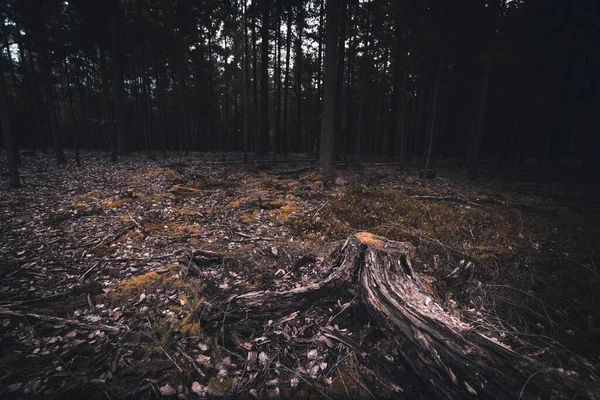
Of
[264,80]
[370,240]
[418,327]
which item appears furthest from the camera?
[264,80]

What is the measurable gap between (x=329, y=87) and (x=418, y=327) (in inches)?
450

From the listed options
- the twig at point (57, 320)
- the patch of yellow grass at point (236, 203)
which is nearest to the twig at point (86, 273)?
the twig at point (57, 320)

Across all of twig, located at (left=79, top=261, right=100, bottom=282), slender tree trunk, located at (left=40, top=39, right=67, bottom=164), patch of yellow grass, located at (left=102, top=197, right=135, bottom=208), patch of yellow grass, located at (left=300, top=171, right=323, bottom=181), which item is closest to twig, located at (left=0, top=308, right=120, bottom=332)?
twig, located at (left=79, top=261, right=100, bottom=282)

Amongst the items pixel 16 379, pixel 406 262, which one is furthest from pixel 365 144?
pixel 16 379

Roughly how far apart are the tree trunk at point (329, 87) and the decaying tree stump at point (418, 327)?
8659mm

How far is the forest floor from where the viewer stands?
280 centimetres

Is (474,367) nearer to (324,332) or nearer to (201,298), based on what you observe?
(324,332)

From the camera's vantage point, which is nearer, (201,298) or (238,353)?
(238,353)

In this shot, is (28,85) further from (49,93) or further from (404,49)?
(404,49)

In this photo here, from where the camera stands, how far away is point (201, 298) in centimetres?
389

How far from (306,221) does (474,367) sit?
16.8ft

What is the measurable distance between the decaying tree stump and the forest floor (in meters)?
0.26

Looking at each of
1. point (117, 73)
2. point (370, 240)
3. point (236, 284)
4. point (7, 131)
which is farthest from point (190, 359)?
point (117, 73)

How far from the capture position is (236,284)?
4.48m
